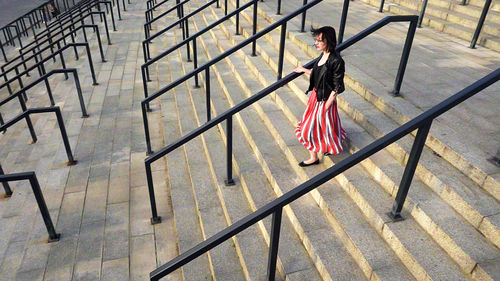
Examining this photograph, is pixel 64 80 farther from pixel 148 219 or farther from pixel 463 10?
pixel 463 10

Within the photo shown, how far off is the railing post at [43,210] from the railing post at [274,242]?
2379mm

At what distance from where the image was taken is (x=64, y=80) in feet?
25.7

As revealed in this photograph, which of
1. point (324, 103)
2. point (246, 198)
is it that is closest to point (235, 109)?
point (324, 103)

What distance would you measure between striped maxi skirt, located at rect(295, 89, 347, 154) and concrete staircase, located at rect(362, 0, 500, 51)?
12.6 ft

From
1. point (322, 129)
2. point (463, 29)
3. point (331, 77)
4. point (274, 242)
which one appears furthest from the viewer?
point (463, 29)

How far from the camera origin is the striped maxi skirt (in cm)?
316

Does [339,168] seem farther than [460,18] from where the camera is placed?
No

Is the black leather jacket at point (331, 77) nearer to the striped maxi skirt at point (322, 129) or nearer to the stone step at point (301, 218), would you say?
the striped maxi skirt at point (322, 129)

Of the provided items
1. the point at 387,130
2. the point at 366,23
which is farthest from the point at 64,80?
the point at 387,130

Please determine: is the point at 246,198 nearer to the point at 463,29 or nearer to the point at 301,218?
the point at 301,218

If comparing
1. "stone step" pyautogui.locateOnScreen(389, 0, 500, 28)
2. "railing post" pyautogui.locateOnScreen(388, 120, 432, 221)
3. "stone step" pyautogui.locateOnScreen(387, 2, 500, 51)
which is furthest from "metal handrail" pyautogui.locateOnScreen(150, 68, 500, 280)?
"stone step" pyautogui.locateOnScreen(389, 0, 500, 28)

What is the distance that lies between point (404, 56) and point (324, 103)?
3.90 ft

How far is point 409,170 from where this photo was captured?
234cm

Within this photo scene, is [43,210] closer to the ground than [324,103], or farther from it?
closer to the ground
